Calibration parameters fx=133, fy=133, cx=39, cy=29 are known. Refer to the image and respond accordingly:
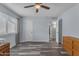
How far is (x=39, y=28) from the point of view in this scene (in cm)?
817

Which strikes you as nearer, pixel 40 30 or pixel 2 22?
pixel 2 22

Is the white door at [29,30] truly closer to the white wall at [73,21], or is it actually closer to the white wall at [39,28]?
the white wall at [39,28]

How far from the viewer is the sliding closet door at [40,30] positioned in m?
7.72

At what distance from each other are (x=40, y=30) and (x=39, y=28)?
7.4 inches

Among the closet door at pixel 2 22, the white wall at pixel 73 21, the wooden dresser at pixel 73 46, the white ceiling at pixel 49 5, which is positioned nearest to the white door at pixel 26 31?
the white ceiling at pixel 49 5

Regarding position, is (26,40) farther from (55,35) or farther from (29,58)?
(29,58)

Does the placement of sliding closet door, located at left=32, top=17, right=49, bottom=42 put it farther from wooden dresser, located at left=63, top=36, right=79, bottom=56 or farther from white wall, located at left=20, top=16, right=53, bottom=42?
wooden dresser, located at left=63, top=36, right=79, bottom=56

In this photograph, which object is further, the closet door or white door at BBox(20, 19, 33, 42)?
white door at BBox(20, 19, 33, 42)

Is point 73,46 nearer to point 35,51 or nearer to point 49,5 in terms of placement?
point 35,51

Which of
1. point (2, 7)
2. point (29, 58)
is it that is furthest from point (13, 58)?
point (2, 7)

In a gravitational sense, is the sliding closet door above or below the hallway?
above

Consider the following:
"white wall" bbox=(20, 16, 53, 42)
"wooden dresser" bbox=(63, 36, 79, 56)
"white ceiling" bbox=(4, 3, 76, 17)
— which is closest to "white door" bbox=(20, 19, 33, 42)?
"white wall" bbox=(20, 16, 53, 42)

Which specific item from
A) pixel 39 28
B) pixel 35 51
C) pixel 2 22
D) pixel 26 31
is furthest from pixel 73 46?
pixel 26 31

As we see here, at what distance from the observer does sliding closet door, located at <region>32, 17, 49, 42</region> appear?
7725mm
